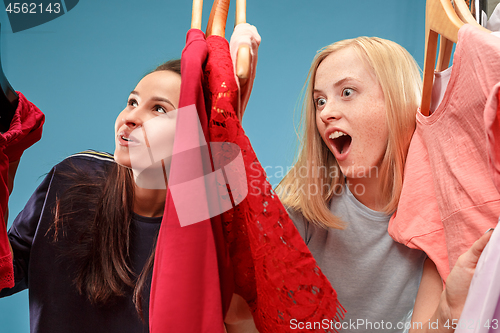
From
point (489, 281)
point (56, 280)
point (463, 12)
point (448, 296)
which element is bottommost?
point (56, 280)

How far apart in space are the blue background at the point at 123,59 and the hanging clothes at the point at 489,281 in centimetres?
55

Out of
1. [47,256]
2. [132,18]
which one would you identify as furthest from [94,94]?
[47,256]

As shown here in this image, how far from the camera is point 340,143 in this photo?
2.74ft

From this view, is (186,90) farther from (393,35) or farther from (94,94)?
(393,35)

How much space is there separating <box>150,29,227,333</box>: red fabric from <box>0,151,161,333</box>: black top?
387mm

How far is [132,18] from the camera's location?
116 cm

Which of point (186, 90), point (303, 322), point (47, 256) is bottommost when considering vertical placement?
point (47, 256)

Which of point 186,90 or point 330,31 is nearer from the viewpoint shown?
point 186,90

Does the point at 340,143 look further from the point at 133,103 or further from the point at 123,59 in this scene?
the point at 123,59

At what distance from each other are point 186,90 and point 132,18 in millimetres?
793

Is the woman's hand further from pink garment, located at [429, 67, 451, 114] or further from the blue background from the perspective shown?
the blue background

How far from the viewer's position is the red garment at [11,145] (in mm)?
613

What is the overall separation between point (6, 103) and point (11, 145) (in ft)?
0.28

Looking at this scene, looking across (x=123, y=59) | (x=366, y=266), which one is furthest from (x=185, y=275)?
(x=123, y=59)
